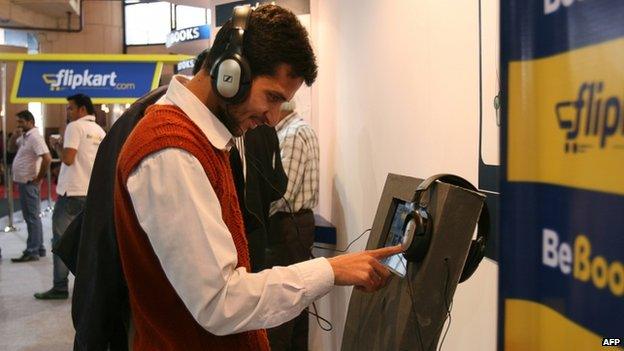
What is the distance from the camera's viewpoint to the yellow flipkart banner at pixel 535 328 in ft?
2.33

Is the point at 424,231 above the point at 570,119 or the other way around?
the other way around

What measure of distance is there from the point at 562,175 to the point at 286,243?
109 inches

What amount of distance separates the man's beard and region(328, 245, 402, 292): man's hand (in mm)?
330

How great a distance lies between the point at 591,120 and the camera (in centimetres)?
64

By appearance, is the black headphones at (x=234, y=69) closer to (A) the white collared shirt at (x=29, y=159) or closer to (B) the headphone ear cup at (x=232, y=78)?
(B) the headphone ear cup at (x=232, y=78)

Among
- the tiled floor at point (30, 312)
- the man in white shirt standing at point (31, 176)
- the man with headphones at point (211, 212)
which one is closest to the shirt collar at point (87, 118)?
the tiled floor at point (30, 312)

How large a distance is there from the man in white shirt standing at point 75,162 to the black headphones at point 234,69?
3.90 meters

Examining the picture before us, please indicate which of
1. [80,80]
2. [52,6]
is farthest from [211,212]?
[52,6]

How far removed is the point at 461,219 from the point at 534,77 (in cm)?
40

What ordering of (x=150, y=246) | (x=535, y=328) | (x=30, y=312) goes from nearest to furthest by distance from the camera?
1. (x=535, y=328)
2. (x=150, y=246)
3. (x=30, y=312)

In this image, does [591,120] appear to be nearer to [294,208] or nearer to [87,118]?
[294,208]

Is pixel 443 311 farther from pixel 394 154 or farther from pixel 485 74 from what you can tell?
pixel 394 154

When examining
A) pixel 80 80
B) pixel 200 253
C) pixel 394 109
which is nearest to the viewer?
pixel 200 253

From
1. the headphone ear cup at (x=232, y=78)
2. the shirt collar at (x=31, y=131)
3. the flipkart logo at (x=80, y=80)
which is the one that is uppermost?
the flipkart logo at (x=80, y=80)
